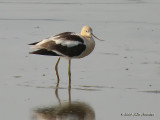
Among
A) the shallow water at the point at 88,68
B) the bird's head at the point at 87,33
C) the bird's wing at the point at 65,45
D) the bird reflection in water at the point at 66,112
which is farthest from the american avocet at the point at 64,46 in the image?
the bird reflection in water at the point at 66,112

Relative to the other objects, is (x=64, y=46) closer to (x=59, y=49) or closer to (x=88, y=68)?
(x=59, y=49)

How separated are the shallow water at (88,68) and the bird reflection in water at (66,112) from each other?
14 millimetres

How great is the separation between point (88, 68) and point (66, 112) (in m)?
2.87

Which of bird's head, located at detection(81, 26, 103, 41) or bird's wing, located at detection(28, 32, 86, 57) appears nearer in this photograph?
bird's wing, located at detection(28, 32, 86, 57)

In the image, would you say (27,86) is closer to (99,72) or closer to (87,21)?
(99,72)

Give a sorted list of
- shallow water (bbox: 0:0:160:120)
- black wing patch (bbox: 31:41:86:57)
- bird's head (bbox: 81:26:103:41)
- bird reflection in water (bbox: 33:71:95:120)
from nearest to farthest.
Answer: bird reflection in water (bbox: 33:71:95:120) < shallow water (bbox: 0:0:160:120) < black wing patch (bbox: 31:41:86:57) < bird's head (bbox: 81:26:103:41)

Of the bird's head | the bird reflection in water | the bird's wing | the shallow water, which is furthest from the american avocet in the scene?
the bird reflection in water

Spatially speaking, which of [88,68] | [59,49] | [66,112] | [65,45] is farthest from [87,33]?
[66,112]

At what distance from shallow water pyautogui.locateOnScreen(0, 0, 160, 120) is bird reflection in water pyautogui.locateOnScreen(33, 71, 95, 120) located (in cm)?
1

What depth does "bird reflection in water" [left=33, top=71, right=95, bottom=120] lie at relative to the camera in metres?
8.20

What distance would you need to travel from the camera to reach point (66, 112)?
8.47m

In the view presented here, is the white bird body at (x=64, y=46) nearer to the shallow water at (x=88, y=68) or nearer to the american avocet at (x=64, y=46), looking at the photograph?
the american avocet at (x=64, y=46)

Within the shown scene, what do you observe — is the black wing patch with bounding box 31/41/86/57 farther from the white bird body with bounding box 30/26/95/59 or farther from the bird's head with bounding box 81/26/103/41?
the bird's head with bounding box 81/26/103/41

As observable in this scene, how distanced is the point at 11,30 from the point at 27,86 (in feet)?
18.4
